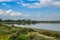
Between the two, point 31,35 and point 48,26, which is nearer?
point 31,35

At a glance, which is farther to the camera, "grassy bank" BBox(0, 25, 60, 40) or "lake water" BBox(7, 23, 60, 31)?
"lake water" BBox(7, 23, 60, 31)

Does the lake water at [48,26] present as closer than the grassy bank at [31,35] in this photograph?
No

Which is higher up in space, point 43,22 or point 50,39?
point 43,22

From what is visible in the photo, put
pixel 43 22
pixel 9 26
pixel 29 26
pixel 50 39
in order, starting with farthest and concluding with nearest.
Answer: pixel 9 26 < pixel 29 26 < pixel 43 22 < pixel 50 39

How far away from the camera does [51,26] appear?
5.78m

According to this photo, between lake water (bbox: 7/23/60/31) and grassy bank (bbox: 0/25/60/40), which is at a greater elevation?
lake water (bbox: 7/23/60/31)


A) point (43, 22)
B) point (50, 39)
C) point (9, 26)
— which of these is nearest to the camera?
point (50, 39)

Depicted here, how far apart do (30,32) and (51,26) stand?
597 mm

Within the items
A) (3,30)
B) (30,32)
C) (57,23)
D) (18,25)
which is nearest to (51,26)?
(57,23)

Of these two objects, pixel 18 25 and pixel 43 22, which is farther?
pixel 18 25

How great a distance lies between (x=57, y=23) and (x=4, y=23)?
2.01m

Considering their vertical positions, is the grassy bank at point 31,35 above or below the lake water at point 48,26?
below

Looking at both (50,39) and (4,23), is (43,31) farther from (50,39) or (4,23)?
(4,23)

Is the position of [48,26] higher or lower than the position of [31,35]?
higher
